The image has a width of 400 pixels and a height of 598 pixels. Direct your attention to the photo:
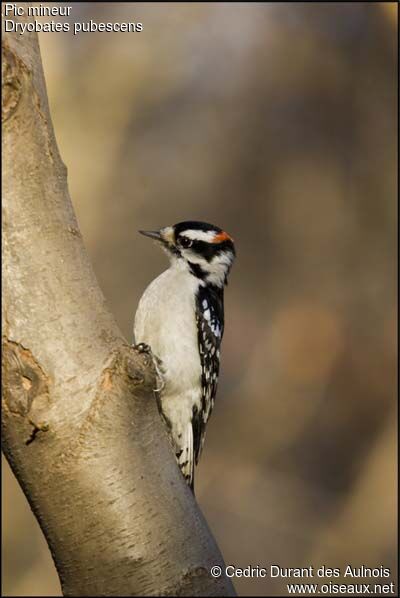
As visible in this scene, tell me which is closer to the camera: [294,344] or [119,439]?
[119,439]

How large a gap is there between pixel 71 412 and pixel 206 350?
1539mm

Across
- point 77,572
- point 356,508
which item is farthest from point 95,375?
point 356,508

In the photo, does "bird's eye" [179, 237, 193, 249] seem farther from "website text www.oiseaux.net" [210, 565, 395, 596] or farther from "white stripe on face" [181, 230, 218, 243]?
"website text www.oiseaux.net" [210, 565, 395, 596]

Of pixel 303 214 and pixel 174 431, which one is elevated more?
pixel 303 214

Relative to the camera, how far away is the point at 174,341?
289 centimetres

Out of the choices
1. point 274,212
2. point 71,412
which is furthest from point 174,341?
point 274,212

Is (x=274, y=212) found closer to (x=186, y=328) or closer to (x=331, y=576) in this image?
(x=331, y=576)

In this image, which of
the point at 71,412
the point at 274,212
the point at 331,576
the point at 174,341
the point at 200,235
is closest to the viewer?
the point at 71,412

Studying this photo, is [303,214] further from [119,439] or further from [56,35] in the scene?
[119,439]

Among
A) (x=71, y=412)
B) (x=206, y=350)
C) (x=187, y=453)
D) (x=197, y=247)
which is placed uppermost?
(x=197, y=247)

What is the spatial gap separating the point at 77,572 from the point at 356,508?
4.93m

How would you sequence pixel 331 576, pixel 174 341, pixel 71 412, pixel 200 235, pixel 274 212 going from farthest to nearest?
pixel 274 212, pixel 331 576, pixel 200 235, pixel 174 341, pixel 71 412

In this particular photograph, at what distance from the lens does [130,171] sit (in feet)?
20.6

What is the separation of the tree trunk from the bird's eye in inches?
63.3
